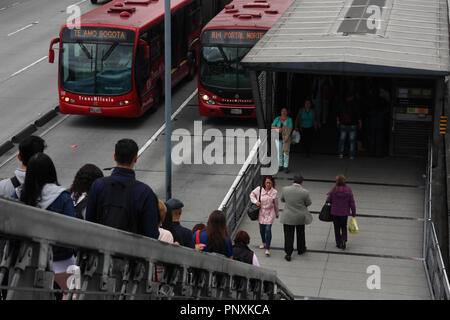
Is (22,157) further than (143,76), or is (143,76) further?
(143,76)

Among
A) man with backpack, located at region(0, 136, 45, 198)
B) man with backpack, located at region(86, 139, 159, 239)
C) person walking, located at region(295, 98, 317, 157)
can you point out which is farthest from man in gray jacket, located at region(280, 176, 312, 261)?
man with backpack, located at region(86, 139, 159, 239)

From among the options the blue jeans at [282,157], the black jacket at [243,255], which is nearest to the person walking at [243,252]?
the black jacket at [243,255]

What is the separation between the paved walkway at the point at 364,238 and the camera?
13.9 meters

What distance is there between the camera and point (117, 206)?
18.0 ft

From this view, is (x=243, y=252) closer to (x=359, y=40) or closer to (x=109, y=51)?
(x=359, y=40)

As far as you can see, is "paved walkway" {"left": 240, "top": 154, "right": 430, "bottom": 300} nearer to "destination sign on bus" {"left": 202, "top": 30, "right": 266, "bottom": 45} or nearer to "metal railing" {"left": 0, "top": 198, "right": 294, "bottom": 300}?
"destination sign on bus" {"left": 202, "top": 30, "right": 266, "bottom": 45}

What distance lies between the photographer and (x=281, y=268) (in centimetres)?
1459

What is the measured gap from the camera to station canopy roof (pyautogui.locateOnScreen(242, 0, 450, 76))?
17312 millimetres

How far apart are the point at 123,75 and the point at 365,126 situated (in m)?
7.02

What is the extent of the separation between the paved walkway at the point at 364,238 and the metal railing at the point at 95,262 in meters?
8.06

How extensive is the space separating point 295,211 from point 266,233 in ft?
3.22

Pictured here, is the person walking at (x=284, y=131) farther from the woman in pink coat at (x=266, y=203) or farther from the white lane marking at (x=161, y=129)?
the white lane marking at (x=161, y=129)

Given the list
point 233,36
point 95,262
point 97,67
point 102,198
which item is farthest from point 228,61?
point 95,262

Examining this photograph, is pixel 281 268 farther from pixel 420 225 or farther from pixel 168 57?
pixel 168 57
